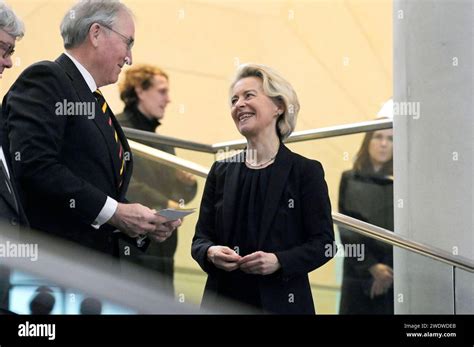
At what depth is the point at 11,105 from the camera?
3.49m

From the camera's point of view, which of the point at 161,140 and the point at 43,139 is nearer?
the point at 43,139

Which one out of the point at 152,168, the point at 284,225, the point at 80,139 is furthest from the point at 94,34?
the point at 152,168

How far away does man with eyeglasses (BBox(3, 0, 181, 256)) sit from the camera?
11.4 feet

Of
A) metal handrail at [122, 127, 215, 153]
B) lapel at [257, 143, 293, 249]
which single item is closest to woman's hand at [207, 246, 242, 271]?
lapel at [257, 143, 293, 249]

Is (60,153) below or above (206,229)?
above

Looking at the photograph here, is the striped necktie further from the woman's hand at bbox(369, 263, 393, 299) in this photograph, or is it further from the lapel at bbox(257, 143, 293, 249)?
the woman's hand at bbox(369, 263, 393, 299)

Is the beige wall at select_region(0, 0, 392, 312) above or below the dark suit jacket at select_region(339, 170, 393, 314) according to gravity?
above

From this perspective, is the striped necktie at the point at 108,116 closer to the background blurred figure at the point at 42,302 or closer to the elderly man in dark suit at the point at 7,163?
the elderly man in dark suit at the point at 7,163

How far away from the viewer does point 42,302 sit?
269 cm

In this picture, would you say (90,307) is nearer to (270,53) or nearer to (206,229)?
(206,229)

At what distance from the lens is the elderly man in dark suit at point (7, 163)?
10.4 feet

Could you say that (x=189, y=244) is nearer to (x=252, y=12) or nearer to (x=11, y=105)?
(x=11, y=105)

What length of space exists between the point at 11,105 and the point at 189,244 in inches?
46.2

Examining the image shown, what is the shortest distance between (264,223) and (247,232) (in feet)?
0.23
